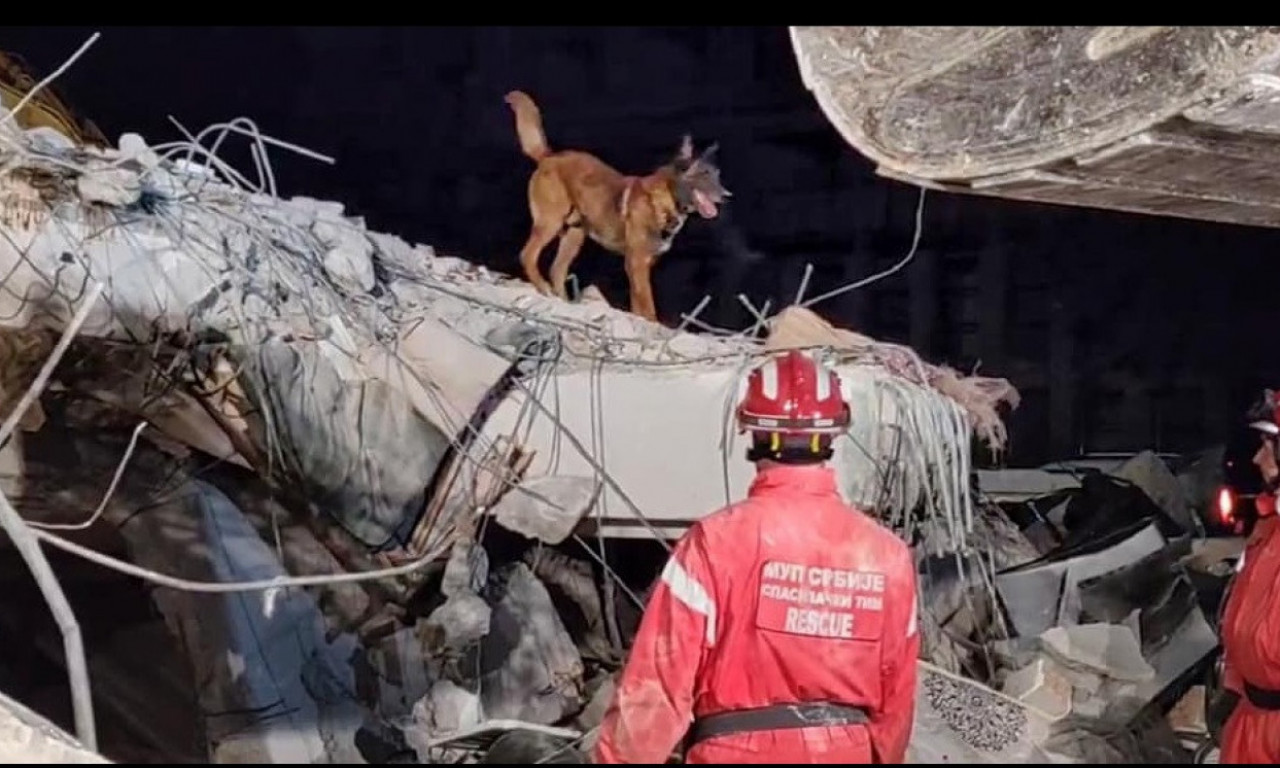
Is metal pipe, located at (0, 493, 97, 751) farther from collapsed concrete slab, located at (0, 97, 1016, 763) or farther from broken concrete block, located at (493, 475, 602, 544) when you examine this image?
broken concrete block, located at (493, 475, 602, 544)

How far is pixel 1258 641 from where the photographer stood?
2.67 metres

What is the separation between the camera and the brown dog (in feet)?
16.4

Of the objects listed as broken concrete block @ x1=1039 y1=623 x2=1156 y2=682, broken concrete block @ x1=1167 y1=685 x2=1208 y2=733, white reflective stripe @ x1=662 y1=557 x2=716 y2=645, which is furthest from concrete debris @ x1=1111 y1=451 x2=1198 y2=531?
white reflective stripe @ x1=662 y1=557 x2=716 y2=645

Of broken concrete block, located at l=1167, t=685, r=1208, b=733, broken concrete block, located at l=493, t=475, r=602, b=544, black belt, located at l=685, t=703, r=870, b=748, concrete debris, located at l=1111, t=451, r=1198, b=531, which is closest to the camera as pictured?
black belt, located at l=685, t=703, r=870, b=748

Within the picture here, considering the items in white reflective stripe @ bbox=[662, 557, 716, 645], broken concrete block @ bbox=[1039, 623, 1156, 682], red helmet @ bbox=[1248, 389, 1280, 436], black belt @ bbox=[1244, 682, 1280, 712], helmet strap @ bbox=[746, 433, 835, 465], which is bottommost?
broken concrete block @ bbox=[1039, 623, 1156, 682]

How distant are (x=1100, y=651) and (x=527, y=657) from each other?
5.73 ft

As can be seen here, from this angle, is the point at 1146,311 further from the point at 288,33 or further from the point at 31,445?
the point at 31,445

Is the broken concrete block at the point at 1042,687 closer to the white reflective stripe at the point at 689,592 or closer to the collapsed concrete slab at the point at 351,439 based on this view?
the collapsed concrete slab at the point at 351,439

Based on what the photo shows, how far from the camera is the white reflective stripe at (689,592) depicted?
212cm

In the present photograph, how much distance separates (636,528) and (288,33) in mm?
1850

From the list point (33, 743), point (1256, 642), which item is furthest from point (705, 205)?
point (33, 743)

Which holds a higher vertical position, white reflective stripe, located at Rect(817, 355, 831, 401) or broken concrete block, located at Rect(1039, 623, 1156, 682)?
white reflective stripe, located at Rect(817, 355, 831, 401)

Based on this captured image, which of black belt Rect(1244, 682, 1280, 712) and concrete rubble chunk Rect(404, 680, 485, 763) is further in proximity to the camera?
concrete rubble chunk Rect(404, 680, 485, 763)

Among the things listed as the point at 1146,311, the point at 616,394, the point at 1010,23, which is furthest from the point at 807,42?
the point at 1146,311
